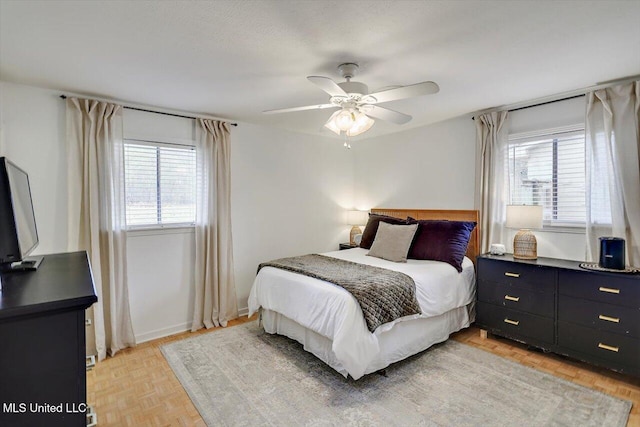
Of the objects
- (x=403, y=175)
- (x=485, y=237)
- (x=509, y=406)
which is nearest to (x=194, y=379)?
(x=509, y=406)

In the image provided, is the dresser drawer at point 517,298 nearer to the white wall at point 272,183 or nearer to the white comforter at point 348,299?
the white comforter at point 348,299

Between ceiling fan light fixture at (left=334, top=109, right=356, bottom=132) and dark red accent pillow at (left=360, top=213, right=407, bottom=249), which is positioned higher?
ceiling fan light fixture at (left=334, top=109, right=356, bottom=132)

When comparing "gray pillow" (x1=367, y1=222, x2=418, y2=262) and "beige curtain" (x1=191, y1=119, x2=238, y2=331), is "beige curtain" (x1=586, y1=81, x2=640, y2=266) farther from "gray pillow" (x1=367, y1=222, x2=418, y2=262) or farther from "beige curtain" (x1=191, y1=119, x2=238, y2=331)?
"beige curtain" (x1=191, y1=119, x2=238, y2=331)

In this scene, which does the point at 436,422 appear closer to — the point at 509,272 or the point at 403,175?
the point at 509,272

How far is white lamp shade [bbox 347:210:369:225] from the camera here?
16.0ft

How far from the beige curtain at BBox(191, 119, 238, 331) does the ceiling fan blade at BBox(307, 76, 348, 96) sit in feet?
6.52

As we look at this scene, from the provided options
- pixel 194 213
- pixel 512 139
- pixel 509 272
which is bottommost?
pixel 509 272

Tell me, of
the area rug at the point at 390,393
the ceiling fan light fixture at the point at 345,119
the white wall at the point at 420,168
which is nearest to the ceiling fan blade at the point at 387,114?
the ceiling fan light fixture at the point at 345,119

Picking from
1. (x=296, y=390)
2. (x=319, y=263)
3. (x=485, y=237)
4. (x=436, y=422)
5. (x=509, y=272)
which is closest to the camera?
(x=436, y=422)

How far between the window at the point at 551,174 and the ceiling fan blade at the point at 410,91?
1.84 meters

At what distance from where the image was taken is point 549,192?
3.15 meters

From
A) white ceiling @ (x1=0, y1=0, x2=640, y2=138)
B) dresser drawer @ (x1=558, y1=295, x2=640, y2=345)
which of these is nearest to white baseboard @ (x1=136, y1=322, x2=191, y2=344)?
white ceiling @ (x1=0, y1=0, x2=640, y2=138)

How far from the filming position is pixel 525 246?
3041mm

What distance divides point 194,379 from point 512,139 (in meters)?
3.77
